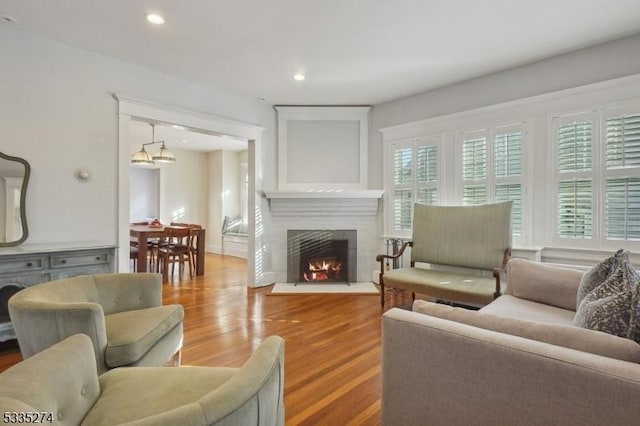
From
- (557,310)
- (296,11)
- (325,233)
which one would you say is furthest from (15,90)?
(557,310)

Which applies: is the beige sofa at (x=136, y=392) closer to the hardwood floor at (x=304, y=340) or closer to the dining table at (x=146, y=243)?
the hardwood floor at (x=304, y=340)

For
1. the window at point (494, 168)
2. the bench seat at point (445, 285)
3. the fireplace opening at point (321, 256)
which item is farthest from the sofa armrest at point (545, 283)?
the fireplace opening at point (321, 256)

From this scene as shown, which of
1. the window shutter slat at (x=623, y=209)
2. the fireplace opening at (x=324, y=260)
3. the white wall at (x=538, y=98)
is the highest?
the white wall at (x=538, y=98)

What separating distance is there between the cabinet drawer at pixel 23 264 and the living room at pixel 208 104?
0.36m

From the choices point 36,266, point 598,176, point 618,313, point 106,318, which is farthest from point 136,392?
point 598,176

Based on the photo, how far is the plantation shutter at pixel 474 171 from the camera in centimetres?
394

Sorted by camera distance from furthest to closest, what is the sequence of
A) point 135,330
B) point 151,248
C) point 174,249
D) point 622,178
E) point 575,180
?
point 151,248 → point 174,249 → point 575,180 → point 622,178 → point 135,330

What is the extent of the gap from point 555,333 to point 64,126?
13.1 feet

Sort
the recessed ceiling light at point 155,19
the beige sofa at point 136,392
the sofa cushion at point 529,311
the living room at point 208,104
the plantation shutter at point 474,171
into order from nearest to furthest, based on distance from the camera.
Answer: the beige sofa at point 136,392
the sofa cushion at point 529,311
the recessed ceiling light at point 155,19
the living room at point 208,104
the plantation shutter at point 474,171

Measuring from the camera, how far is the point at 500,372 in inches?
43.6

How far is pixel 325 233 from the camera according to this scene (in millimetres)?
5035

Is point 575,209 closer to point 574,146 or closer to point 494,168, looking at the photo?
point 574,146

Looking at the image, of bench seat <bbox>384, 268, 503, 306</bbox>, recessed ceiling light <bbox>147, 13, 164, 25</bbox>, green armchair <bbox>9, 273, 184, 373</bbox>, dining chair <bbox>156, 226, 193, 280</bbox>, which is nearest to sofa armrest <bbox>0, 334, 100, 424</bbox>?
green armchair <bbox>9, 273, 184, 373</bbox>

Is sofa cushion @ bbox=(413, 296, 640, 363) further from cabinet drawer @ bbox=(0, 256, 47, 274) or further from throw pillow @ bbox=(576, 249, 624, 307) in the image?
cabinet drawer @ bbox=(0, 256, 47, 274)
